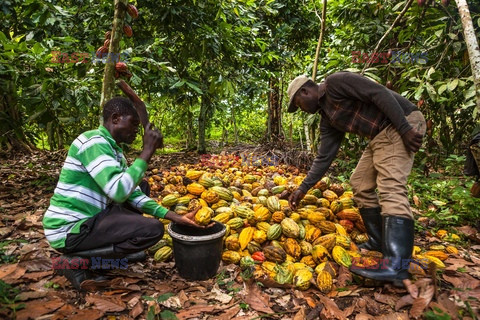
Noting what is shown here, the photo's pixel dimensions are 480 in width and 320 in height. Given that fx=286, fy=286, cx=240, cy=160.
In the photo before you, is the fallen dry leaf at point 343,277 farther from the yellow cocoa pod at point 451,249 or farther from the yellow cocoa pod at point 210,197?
the yellow cocoa pod at point 210,197

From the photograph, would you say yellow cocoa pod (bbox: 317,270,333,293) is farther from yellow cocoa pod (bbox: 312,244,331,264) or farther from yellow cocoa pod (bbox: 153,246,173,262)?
yellow cocoa pod (bbox: 153,246,173,262)

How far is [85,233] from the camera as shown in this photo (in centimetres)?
175

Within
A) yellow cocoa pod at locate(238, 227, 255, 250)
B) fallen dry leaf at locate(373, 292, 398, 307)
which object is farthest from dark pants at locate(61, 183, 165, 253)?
fallen dry leaf at locate(373, 292, 398, 307)

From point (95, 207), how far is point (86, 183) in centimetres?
17

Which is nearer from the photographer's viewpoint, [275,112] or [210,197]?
[210,197]

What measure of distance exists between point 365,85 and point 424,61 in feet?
7.08

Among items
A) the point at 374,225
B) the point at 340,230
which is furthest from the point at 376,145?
the point at 340,230

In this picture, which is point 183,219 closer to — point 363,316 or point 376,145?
point 363,316

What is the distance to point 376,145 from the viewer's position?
2.20 m

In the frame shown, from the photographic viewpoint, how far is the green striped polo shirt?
1655mm

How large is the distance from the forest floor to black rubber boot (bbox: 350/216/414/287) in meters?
0.12

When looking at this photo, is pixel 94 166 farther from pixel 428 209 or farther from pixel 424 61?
pixel 424 61

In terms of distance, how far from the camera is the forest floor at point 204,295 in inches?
62.8

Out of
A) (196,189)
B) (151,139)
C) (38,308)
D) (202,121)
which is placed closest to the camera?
(38,308)
